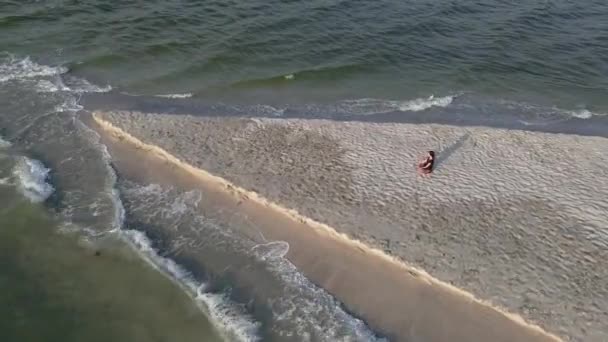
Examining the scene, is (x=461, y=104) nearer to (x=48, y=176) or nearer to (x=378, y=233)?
(x=378, y=233)

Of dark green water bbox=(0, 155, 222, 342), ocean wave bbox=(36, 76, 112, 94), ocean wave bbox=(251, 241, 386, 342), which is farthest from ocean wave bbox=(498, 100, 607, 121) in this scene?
ocean wave bbox=(36, 76, 112, 94)

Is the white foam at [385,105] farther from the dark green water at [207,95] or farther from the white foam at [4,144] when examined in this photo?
the white foam at [4,144]

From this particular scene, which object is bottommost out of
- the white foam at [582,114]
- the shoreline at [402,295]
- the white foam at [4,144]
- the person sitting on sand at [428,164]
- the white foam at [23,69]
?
the white foam at [582,114]

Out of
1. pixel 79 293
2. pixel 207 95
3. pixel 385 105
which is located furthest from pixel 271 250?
pixel 385 105

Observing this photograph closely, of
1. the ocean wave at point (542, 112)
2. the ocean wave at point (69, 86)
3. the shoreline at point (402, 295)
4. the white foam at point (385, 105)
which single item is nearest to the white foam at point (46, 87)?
the ocean wave at point (69, 86)

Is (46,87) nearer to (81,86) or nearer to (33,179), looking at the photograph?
(81,86)

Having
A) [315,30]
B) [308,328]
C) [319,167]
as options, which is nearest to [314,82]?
[315,30]
